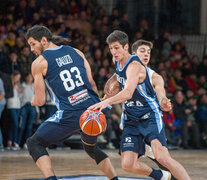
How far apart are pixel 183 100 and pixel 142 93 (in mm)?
7688

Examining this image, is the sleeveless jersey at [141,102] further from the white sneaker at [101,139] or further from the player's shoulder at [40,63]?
the white sneaker at [101,139]

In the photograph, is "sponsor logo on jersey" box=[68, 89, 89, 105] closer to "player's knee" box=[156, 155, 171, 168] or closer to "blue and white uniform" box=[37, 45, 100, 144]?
"blue and white uniform" box=[37, 45, 100, 144]

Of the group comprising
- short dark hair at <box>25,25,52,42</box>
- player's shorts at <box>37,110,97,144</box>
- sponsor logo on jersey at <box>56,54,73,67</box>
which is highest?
short dark hair at <box>25,25,52,42</box>

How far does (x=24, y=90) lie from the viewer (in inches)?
420

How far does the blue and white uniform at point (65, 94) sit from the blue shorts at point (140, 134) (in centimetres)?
40

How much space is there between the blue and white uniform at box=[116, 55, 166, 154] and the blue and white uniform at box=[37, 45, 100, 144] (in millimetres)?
403

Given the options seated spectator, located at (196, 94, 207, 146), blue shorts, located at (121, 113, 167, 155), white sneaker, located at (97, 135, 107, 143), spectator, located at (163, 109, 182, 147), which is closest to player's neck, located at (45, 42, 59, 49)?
blue shorts, located at (121, 113, 167, 155)

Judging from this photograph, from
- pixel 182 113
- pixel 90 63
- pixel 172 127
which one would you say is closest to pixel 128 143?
pixel 90 63

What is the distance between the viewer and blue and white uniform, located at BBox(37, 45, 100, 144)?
195 inches

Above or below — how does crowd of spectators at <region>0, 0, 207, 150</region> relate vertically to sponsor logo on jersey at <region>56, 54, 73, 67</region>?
below

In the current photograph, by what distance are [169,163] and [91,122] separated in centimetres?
93

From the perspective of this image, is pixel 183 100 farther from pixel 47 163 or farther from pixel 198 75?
pixel 47 163

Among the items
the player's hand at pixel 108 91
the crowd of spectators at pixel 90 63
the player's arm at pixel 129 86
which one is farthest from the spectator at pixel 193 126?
the player's arm at pixel 129 86

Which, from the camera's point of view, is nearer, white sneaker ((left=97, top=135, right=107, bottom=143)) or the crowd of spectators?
the crowd of spectators
